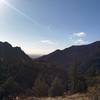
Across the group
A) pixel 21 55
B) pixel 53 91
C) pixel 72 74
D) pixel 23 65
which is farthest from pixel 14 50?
Answer: pixel 53 91

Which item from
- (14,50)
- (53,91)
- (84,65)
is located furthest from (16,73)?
(84,65)

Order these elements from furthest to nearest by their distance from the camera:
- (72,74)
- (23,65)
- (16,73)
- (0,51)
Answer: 1. (0,51)
2. (23,65)
3. (16,73)
4. (72,74)

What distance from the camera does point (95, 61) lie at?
152m

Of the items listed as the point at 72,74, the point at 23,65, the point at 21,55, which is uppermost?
the point at 21,55

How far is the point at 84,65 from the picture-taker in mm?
148750

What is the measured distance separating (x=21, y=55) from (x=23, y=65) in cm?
4914

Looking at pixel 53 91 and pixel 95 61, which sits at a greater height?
pixel 95 61

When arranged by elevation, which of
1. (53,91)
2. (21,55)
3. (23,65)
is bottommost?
(53,91)

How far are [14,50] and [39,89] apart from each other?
102669 mm

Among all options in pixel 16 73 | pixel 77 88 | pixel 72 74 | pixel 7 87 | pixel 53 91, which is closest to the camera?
pixel 7 87

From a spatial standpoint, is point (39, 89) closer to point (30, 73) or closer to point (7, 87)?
point (7, 87)

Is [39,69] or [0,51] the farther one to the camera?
[0,51]

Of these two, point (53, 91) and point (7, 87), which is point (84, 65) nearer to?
point (53, 91)

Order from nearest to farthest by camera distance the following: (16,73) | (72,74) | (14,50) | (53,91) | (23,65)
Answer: (53,91)
(72,74)
(16,73)
(23,65)
(14,50)
